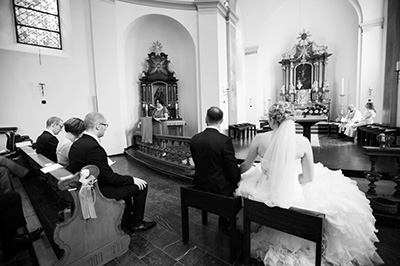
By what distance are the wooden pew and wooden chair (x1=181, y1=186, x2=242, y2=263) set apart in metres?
0.63

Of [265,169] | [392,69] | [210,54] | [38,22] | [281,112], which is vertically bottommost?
[265,169]

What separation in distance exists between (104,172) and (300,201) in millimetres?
1820

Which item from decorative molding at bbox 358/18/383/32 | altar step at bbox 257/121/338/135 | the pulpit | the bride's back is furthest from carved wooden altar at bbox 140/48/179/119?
decorative molding at bbox 358/18/383/32

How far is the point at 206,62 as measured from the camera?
7.62 metres

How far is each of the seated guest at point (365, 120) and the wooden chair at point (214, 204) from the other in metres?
6.51

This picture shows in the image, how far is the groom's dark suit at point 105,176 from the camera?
2013 millimetres

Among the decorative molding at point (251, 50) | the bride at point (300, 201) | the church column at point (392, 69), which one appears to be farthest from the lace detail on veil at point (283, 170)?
the decorative molding at point (251, 50)

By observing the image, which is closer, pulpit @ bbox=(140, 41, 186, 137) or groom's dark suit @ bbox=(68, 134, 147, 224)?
groom's dark suit @ bbox=(68, 134, 147, 224)

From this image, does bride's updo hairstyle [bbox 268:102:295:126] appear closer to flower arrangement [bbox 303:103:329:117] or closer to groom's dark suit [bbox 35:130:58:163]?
groom's dark suit [bbox 35:130:58:163]

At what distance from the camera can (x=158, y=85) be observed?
8.51 meters

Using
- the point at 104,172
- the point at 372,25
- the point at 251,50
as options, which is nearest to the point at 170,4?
the point at 251,50

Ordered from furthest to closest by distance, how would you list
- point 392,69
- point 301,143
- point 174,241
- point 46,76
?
1. point 46,76
2. point 392,69
3. point 174,241
4. point 301,143

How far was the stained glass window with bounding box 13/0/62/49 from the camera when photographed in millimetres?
5840

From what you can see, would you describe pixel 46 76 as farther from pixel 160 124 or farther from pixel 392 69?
pixel 392 69
